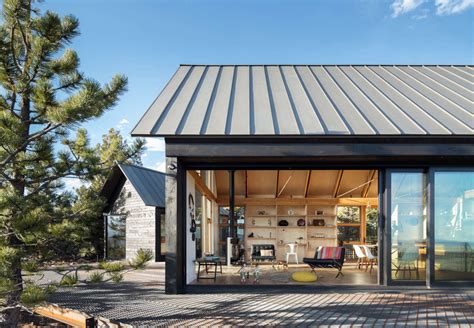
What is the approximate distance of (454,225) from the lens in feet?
21.3

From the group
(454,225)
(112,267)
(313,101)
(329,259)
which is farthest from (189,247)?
(454,225)

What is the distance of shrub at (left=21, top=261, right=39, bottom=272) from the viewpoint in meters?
4.49

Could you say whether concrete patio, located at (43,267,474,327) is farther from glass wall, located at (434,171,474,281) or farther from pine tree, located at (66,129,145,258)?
pine tree, located at (66,129,145,258)

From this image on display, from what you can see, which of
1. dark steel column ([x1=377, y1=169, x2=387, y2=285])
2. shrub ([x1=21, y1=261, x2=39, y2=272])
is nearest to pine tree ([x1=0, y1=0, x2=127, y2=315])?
shrub ([x1=21, y1=261, x2=39, y2=272])

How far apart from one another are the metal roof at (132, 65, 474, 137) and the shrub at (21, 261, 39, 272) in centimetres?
234

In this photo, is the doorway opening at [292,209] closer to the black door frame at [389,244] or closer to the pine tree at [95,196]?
the black door frame at [389,244]

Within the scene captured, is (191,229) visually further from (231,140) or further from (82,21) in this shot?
(82,21)

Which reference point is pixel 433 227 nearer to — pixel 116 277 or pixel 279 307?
pixel 279 307

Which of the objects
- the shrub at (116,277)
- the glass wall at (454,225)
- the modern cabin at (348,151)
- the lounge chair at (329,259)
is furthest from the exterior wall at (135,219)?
the glass wall at (454,225)

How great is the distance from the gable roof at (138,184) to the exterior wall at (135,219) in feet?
0.82

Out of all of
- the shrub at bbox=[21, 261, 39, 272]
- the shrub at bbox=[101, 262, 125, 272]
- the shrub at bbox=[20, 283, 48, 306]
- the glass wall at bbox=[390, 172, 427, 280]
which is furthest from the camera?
the glass wall at bbox=[390, 172, 427, 280]

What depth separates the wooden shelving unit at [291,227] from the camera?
12.7m

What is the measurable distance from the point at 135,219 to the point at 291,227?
5.43 m

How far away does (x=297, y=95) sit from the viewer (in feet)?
26.5
